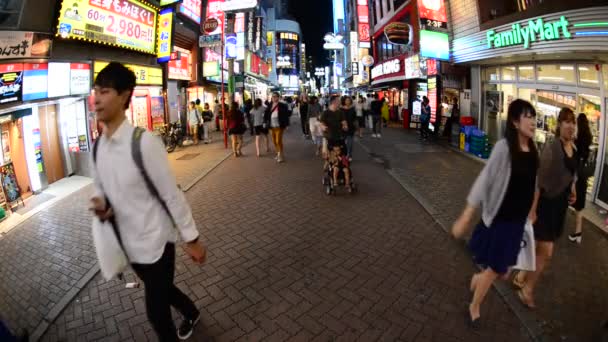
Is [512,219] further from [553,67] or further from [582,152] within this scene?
[553,67]

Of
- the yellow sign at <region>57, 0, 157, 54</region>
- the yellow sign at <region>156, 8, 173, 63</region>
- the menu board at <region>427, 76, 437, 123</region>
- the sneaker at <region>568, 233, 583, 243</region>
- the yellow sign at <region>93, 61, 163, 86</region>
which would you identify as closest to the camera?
the sneaker at <region>568, 233, 583, 243</region>

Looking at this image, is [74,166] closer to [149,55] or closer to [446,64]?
[149,55]

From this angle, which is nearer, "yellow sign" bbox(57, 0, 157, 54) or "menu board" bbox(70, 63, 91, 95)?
"yellow sign" bbox(57, 0, 157, 54)

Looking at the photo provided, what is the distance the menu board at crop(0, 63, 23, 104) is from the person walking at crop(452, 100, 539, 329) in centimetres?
795

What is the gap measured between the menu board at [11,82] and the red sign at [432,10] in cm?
1301

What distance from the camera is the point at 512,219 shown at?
3.06 m

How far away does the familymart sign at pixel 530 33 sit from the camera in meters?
7.27

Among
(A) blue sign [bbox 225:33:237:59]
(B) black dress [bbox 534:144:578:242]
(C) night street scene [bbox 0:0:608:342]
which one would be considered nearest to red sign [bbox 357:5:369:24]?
(C) night street scene [bbox 0:0:608:342]

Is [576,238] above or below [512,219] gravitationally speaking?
below

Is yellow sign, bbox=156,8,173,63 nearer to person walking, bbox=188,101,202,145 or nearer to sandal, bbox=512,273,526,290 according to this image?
person walking, bbox=188,101,202,145

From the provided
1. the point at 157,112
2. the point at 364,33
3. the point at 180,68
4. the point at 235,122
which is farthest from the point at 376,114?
the point at 364,33

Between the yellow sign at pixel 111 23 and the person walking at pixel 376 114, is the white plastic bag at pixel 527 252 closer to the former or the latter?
the yellow sign at pixel 111 23

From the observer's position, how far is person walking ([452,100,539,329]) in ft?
9.73

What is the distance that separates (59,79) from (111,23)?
2797 millimetres
